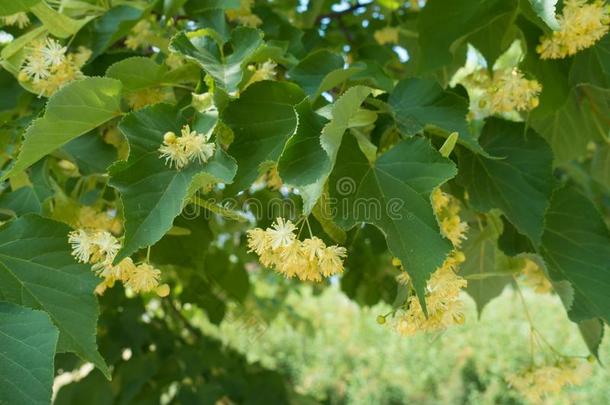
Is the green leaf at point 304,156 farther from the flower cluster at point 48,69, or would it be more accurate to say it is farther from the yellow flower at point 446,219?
the flower cluster at point 48,69

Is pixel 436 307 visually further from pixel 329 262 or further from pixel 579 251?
pixel 579 251

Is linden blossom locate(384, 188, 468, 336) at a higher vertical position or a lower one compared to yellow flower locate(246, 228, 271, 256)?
lower

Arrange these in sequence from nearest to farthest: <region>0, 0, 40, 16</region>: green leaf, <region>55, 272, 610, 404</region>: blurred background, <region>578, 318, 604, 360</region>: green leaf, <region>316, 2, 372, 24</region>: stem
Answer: <region>0, 0, 40, 16</region>: green leaf
<region>578, 318, 604, 360</region>: green leaf
<region>316, 2, 372, 24</region>: stem
<region>55, 272, 610, 404</region>: blurred background

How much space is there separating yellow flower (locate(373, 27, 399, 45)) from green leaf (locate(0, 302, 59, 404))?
1337mm

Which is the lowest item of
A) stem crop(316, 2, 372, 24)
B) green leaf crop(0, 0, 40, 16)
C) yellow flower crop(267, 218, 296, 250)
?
stem crop(316, 2, 372, 24)

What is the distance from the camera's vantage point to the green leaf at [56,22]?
123 cm

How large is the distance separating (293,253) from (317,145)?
151 mm

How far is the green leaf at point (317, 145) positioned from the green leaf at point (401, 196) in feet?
0.26

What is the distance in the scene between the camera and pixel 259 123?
3.46 feet

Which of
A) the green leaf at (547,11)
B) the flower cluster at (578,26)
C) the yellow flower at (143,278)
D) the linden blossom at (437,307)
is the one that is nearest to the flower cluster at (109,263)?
the yellow flower at (143,278)

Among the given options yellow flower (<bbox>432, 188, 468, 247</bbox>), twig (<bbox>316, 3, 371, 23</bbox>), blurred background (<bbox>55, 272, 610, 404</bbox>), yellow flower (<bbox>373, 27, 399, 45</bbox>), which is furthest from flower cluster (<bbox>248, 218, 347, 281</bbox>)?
blurred background (<bbox>55, 272, 610, 404</bbox>)

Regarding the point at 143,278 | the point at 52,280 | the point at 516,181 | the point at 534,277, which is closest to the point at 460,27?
the point at 516,181

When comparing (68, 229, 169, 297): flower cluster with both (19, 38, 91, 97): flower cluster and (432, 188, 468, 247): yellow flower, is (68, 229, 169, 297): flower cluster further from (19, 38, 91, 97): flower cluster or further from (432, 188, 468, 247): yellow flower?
(432, 188, 468, 247): yellow flower

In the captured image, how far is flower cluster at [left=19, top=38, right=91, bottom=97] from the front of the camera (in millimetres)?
1208
